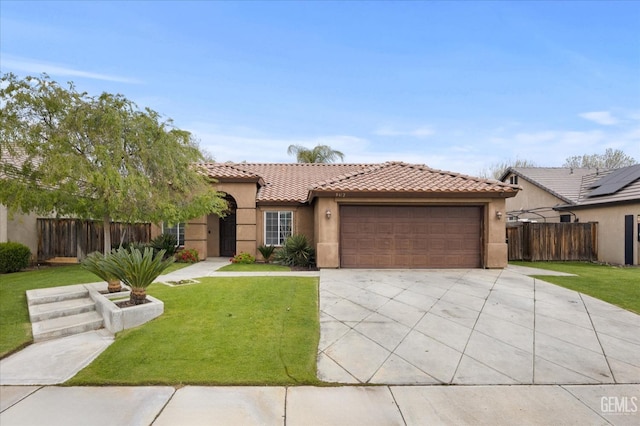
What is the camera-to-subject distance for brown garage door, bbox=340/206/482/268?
12117 mm

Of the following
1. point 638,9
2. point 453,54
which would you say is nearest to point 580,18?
point 638,9

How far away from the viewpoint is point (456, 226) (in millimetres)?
12242

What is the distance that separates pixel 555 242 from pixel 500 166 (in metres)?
28.9

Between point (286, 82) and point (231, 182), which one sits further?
point (286, 82)

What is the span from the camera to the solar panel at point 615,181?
15.9 m

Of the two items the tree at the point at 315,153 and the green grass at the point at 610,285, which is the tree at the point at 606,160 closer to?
the tree at the point at 315,153

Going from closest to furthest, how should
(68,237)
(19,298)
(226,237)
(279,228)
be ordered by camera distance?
(19,298)
(68,237)
(279,228)
(226,237)

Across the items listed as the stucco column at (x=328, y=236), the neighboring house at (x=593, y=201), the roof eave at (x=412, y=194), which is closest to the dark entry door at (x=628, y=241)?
the neighboring house at (x=593, y=201)

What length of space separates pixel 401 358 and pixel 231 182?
40.5 ft

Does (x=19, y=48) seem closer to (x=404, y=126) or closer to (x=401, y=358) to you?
(x=401, y=358)

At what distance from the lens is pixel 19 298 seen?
7.62 meters

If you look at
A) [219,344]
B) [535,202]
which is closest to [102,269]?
[219,344]

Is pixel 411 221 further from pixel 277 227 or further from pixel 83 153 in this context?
pixel 83 153

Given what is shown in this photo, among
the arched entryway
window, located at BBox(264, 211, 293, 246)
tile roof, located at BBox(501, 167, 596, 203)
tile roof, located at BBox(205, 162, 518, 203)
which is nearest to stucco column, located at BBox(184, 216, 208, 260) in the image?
the arched entryway
